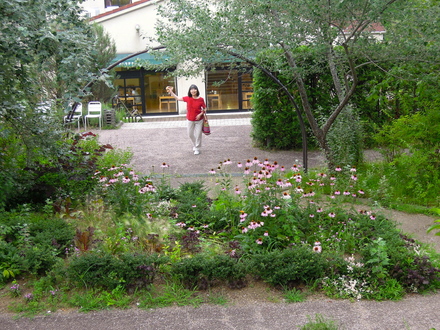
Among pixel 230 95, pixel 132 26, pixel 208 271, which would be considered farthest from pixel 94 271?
pixel 132 26

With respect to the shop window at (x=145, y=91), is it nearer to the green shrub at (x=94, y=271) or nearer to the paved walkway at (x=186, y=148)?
the paved walkway at (x=186, y=148)

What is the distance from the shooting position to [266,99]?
40.1 feet

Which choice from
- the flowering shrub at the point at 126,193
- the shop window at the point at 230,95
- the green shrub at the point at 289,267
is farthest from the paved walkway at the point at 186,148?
the shop window at the point at 230,95

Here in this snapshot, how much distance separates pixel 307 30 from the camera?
6.62 meters

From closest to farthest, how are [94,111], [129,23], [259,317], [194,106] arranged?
[259,317] → [194,106] → [94,111] → [129,23]

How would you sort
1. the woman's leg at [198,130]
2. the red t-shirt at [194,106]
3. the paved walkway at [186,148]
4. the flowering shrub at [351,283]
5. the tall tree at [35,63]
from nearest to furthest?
the flowering shrub at [351,283]
the tall tree at [35,63]
the paved walkway at [186,148]
the red t-shirt at [194,106]
the woman's leg at [198,130]

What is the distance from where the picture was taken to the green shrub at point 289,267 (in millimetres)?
4520

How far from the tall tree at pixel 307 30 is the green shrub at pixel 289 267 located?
3117mm

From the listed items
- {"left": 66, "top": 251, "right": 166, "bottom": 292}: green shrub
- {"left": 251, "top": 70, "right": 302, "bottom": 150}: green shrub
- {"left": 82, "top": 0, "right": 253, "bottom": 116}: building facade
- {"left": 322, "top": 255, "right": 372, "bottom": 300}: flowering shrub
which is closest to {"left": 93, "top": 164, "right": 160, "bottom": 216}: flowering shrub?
{"left": 66, "top": 251, "right": 166, "bottom": 292}: green shrub

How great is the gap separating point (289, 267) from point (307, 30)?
345 centimetres

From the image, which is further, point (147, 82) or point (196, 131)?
point (147, 82)

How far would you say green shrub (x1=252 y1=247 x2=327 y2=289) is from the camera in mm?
4520

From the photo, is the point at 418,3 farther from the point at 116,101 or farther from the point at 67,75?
the point at 116,101

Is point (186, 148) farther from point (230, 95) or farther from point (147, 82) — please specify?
point (147, 82)
